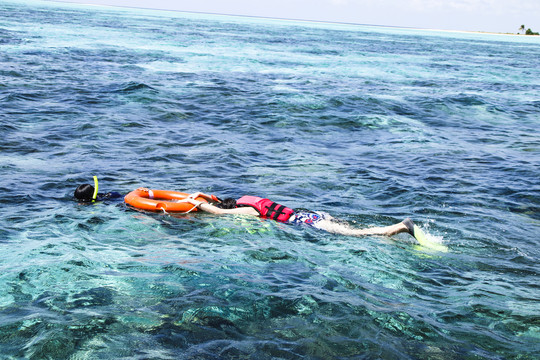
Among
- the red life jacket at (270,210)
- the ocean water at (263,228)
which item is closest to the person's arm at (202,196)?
the ocean water at (263,228)

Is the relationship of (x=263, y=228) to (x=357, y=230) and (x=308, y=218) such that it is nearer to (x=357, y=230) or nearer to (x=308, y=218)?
(x=308, y=218)

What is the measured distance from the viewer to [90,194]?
9.15 m

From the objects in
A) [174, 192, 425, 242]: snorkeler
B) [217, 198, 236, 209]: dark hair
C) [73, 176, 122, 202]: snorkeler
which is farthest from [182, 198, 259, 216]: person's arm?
[73, 176, 122, 202]: snorkeler

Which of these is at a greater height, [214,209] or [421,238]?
[421,238]

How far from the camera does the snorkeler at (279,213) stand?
7988 mm

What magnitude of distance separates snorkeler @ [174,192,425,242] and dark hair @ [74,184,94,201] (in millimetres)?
1812

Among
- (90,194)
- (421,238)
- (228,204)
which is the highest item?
(421,238)

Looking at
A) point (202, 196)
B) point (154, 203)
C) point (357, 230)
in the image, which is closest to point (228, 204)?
point (202, 196)

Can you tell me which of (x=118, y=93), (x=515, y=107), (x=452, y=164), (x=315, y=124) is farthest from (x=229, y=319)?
(x=515, y=107)

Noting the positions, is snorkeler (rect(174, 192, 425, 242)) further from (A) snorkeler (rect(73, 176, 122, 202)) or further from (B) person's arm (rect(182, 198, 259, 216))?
(A) snorkeler (rect(73, 176, 122, 202))

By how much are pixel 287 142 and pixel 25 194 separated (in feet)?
24.0

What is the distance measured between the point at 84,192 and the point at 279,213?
144 inches

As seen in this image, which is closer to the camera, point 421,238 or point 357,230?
point 421,238

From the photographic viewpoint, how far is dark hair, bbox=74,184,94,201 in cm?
908
